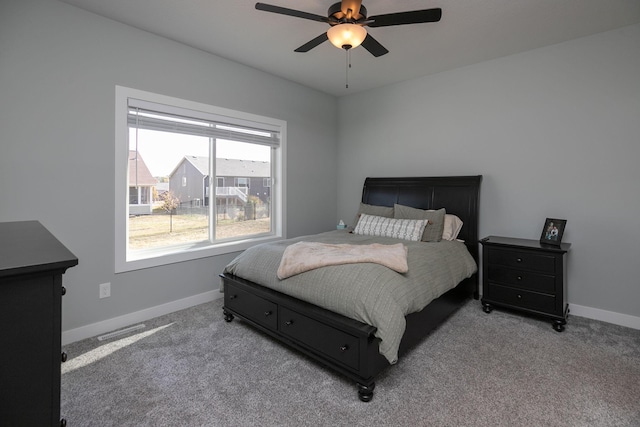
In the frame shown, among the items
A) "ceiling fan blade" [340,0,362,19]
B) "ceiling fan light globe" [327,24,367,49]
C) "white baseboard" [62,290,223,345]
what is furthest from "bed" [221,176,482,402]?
"ceiling fan blade" [340,0,362,19]

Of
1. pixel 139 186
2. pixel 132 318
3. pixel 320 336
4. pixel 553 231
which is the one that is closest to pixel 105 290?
pixel 132 318

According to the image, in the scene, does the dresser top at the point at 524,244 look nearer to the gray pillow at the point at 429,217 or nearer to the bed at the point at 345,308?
the bed at the point at 345,308

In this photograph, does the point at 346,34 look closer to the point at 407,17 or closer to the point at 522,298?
the point at 407,17

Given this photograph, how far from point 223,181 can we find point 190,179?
1.23ft

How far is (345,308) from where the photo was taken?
1913 mm

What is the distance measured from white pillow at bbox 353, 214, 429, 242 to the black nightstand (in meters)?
0.66

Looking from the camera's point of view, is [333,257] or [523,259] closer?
[333,257]

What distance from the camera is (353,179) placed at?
4.64 meters

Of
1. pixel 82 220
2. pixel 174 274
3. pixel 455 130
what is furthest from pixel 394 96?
pixel 82 220

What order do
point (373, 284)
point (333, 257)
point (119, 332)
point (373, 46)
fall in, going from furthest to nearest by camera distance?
point (119, 332) → point (373, 46) → point (333, 257) → point (373, 284)

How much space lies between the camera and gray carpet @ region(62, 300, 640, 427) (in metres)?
1.65

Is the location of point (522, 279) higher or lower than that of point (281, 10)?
lower

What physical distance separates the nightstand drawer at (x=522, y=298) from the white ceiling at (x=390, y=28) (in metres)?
2.34

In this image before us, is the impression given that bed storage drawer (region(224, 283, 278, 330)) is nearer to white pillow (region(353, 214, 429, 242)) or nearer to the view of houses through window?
the view of houses through window
